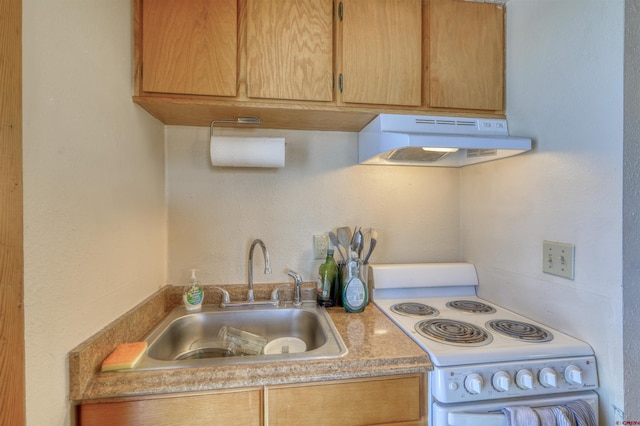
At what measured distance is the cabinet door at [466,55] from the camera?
1159 mm

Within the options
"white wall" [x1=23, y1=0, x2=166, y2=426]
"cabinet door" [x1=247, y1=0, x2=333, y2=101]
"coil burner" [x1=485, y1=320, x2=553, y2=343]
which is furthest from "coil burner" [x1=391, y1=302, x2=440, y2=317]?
"white wall" [x1=23, y1=0, x2=166, y2=426]

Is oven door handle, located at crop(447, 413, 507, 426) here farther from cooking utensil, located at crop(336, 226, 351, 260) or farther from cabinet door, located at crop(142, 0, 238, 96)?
cabinet door, located at crop(142, 0, 238, 96)

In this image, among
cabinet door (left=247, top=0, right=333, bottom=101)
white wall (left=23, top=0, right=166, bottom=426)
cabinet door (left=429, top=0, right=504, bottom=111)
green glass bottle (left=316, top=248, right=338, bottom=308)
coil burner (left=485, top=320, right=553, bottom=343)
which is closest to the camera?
white wall (left=23, top=0, right=166, bottom=426)

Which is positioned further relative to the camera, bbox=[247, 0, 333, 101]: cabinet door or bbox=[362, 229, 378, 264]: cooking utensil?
bbox=[362, 229, 378, 264]: cooking utensil

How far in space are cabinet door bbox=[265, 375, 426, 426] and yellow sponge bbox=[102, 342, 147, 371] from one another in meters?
0.42

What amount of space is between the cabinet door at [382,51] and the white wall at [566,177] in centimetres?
45

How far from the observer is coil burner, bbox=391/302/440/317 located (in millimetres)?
1190

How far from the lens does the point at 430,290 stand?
1.43 m

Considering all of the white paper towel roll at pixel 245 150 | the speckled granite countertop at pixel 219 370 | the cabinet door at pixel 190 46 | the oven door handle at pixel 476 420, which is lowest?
the oven door handle at pixel 476 420

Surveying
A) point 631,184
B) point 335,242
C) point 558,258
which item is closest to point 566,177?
point 631,184

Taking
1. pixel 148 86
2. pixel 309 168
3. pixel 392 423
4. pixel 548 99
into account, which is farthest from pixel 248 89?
pixel 392 423

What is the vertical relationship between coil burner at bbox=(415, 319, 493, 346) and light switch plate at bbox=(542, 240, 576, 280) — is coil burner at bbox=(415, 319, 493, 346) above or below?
below

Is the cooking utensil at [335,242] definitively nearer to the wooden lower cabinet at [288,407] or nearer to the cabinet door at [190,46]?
the wooden lower cabinet at [288,407]

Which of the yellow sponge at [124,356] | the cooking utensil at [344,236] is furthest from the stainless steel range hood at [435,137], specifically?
the yellow sponge at [124,356]
